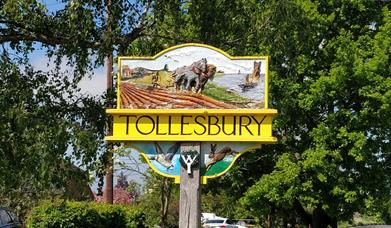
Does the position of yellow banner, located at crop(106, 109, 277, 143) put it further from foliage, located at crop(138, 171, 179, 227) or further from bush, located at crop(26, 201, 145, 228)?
foliage, located at crop(138, 171, 179, 227)

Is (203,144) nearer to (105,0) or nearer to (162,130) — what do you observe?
(162,130)

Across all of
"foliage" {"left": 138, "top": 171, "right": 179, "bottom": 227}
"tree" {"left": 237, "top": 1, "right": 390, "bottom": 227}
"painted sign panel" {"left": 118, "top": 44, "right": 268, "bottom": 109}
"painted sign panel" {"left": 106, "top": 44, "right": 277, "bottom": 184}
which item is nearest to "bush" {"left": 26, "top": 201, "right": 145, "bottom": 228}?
"foliage" {"left": 138, "top": 171, "right": 179, "bottom": 227}

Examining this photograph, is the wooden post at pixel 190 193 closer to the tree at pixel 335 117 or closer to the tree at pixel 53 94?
the tree at pixel 53 94

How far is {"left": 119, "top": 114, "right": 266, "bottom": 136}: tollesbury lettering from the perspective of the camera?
9312mm

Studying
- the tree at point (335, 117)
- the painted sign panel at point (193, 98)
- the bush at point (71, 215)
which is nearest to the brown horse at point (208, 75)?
the painted sign panel at point (193, 98)

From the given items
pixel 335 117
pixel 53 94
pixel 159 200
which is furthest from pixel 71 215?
pixel 159 200

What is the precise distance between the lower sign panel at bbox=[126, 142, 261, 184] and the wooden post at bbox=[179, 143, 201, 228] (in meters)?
0.08

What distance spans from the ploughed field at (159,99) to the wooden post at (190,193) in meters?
0.59

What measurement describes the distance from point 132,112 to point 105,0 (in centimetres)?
258

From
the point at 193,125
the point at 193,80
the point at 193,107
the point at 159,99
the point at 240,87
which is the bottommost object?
the point at 193,125

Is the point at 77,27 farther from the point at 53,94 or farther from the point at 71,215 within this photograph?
the point at 71,215

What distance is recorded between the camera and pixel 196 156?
938cm

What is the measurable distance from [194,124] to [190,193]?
1.00 meters

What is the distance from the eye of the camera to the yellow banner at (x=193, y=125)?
9289 millimetres
